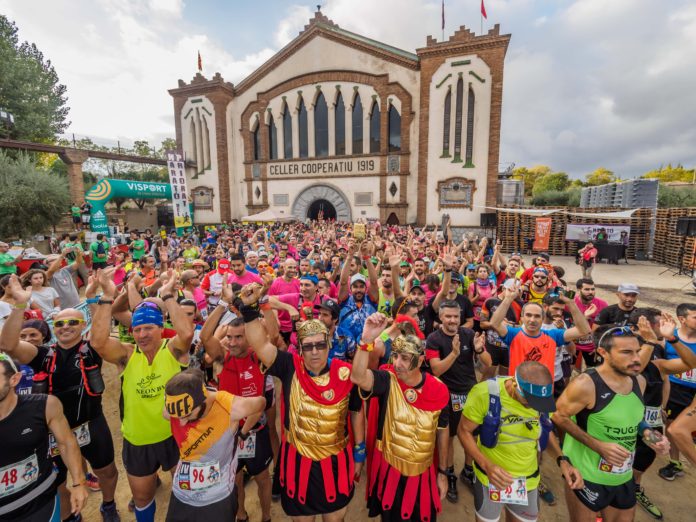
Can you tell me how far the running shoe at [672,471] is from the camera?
146 inches

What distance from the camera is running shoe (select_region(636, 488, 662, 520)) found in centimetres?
324

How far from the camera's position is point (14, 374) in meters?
2.19

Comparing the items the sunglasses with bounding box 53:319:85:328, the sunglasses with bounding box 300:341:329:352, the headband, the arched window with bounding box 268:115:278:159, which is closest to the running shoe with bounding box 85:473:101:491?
the sunglasses with bounding box 53:319:85:328

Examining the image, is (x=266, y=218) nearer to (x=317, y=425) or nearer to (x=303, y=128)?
(x=303, y=128)

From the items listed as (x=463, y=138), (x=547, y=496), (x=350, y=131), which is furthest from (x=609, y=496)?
(x=350, y=131)

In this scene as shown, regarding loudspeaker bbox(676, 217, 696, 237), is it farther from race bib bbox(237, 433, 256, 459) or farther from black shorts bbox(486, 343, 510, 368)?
race bib bbox(237, 433, 256, 459)

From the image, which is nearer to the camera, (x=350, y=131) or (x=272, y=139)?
(x=350, y=131)

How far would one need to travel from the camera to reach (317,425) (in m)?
2.47

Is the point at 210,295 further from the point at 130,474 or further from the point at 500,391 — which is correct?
the point at 500,391

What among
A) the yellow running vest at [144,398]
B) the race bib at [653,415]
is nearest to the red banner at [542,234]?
the race bib at [653,415]

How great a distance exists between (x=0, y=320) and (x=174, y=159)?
1697cm

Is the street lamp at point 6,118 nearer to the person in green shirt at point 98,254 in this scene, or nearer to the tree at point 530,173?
the person in green shirt at point 98,254

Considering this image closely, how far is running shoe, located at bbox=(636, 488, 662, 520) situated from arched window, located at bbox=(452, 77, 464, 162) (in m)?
18.7

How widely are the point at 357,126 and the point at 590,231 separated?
1534cm
